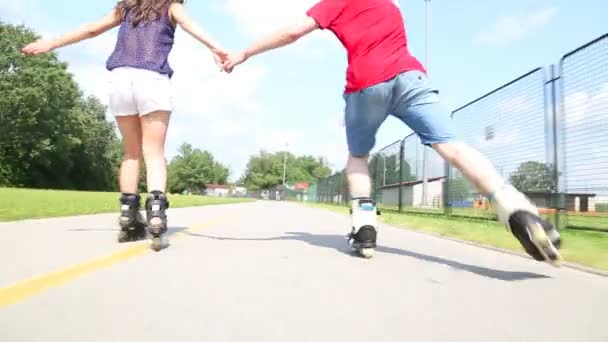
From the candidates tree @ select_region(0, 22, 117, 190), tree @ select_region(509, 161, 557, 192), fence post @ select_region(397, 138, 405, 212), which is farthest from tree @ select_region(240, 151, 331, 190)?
tree @ select_region(509, 161, 557, 192)

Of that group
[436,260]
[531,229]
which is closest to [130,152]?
[436,260]

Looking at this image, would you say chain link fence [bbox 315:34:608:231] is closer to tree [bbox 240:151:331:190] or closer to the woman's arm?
the woman's arm

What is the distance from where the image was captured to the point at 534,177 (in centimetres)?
970

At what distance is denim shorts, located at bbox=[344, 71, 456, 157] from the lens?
431cm

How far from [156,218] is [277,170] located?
15356 centimetres

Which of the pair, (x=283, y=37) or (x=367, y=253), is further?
(x=283, y=37)

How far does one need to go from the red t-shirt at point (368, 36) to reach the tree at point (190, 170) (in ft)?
475

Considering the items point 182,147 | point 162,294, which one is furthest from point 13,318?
point 182,147

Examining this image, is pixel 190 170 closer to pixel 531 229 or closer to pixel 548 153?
pixel 548 153

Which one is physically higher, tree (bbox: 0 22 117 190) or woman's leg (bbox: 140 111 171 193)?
tree (bbox: 0 22 117 190)

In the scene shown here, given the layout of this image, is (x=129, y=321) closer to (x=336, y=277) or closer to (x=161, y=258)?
(x=336, y=277)

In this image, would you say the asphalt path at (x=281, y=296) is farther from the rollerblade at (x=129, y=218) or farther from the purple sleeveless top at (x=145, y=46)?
the purple sleeveless top at (x=145, y=46)

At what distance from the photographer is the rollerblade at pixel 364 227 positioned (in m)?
4.61

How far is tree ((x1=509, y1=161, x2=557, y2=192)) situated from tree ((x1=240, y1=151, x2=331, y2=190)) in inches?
5695
